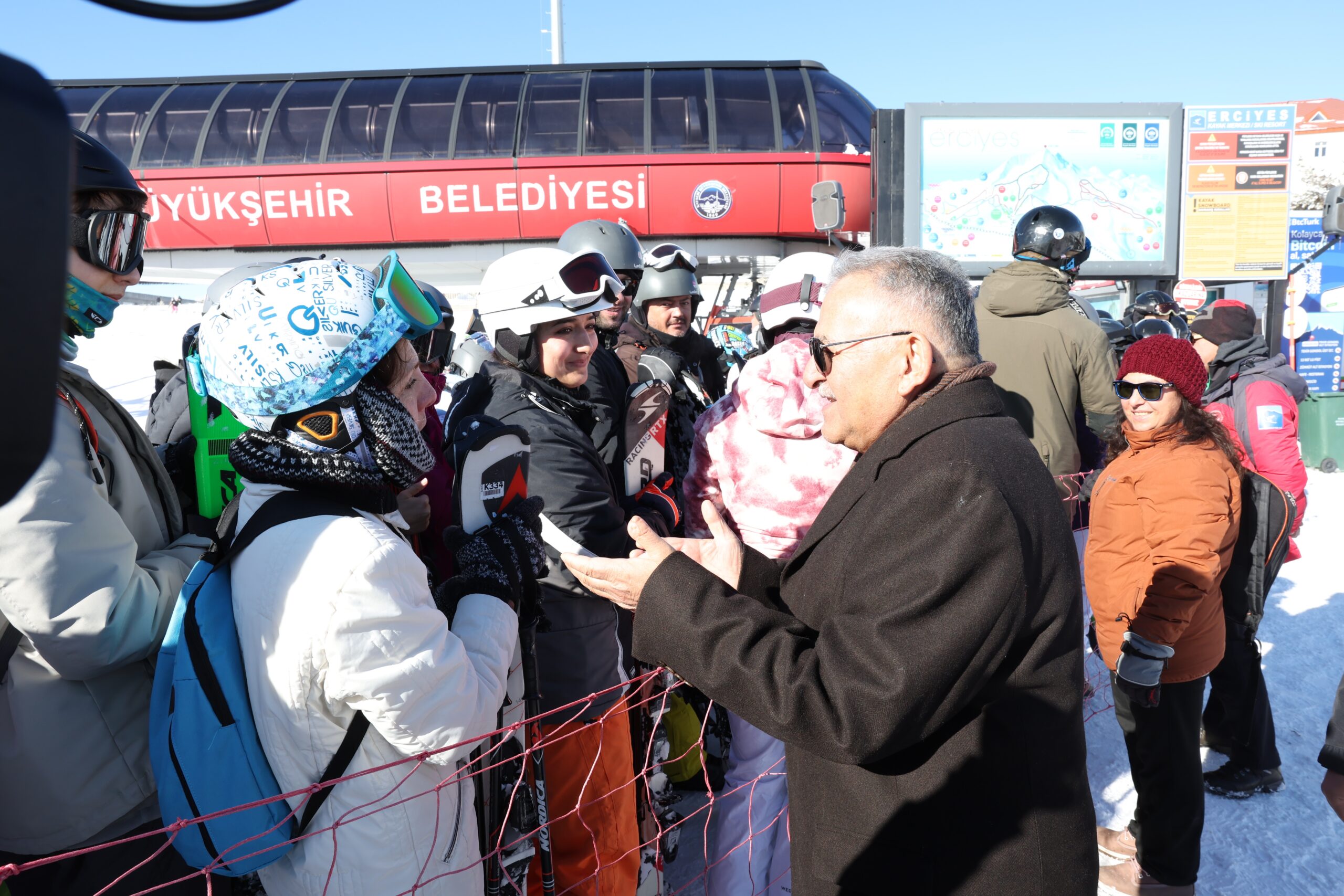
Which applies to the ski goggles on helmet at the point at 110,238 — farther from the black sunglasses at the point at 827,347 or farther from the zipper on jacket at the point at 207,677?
the black sunglasses at the point at 827,347

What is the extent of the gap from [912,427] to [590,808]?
159 cm

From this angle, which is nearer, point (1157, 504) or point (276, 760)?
point (276, 760)

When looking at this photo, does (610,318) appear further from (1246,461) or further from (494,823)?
(1246,461)

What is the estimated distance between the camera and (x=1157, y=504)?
279 centimetres

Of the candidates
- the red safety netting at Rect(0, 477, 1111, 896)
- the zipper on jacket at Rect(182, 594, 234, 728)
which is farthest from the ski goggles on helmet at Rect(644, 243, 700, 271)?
the zipper on jacket at Rect(182, 594, 234, 728)

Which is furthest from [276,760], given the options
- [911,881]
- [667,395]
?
[667,395]

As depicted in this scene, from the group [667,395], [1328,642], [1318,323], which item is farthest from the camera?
[1318,323]

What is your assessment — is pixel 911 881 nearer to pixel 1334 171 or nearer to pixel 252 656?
pixel 252 656

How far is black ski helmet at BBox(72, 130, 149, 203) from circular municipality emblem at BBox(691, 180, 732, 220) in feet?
43.0

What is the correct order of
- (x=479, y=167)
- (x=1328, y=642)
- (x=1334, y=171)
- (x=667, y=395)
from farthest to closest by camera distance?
(x=1334, y=171), (x=479, y=167), (x=1328, y=642), (x=667, y=395)

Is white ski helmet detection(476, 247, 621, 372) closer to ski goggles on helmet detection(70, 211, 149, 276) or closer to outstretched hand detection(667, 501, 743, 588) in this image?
ski goggles on helmet detection(70, 211, 149, 276)

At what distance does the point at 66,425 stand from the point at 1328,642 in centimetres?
625

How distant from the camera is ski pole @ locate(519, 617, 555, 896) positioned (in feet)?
6.68

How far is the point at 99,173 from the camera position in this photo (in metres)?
1.75
